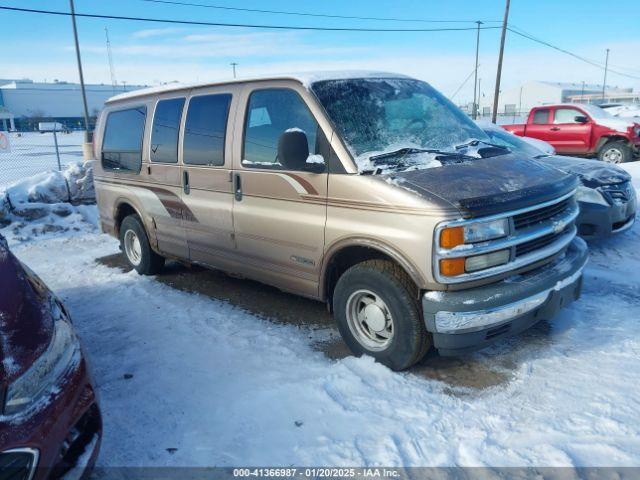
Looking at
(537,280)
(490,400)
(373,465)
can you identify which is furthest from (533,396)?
(373,465)

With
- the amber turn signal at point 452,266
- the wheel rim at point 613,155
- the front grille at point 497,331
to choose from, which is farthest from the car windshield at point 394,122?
the wheel rim at point 613,155

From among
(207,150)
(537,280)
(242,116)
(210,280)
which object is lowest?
(210,280)

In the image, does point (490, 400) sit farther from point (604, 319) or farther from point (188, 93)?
point (188, 93)

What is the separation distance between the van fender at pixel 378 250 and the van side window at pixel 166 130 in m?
2.19

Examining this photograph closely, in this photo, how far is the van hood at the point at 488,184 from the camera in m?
3.15

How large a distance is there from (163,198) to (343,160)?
2.58 meters

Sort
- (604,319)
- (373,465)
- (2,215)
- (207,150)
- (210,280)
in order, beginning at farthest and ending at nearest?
(2,215) → (210,280) → (207,150) → (604,319) → (373,465)

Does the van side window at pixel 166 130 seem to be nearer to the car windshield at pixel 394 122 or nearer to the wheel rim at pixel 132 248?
the wheel rim at pixel 132 248

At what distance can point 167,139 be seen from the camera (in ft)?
17.0

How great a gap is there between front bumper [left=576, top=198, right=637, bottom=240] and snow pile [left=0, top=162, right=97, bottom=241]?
25.1ft

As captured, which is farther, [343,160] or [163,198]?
[163,198]

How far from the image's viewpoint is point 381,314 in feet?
11.8

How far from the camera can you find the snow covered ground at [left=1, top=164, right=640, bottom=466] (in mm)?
2793

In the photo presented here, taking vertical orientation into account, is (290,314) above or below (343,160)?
below
